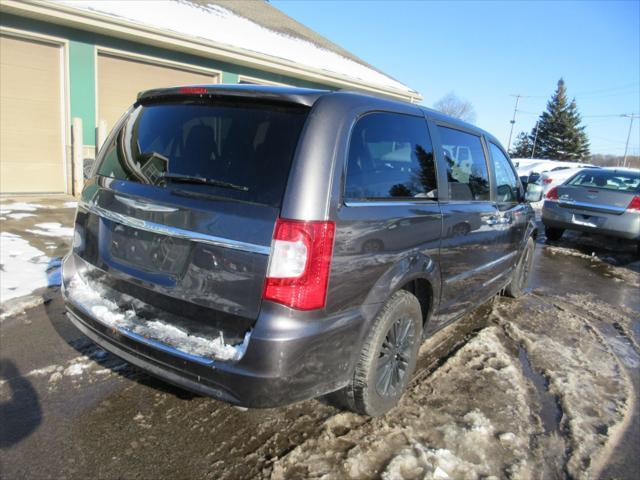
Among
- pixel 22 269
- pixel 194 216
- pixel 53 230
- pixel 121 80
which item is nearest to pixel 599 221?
pixel 194 216

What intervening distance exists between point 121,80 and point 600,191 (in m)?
9.53

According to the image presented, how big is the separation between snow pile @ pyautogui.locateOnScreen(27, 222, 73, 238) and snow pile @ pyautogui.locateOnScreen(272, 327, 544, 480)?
5.37m

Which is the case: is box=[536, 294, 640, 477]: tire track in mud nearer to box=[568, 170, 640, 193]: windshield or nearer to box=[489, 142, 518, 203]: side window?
box=[489, 142, 518, 203]: side window

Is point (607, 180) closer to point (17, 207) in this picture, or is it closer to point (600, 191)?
point (600, 191)

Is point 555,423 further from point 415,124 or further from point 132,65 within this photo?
point 132,65

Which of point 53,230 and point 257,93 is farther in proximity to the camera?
point 53,230

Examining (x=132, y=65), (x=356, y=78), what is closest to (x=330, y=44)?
(x=356, y=78)

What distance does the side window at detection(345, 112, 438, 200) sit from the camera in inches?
93.3

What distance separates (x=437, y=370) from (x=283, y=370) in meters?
1.77

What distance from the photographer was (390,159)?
2.65 m

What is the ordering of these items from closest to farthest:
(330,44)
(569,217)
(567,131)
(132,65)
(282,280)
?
(282,280), (569,217), (132,65), (330,44), (567,131)

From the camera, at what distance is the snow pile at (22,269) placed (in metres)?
4.40

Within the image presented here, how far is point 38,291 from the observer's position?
439 cm

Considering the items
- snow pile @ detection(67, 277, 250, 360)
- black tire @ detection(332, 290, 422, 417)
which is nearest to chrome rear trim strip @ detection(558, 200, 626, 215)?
black tire @ detection(332, 290, 422, 417)
